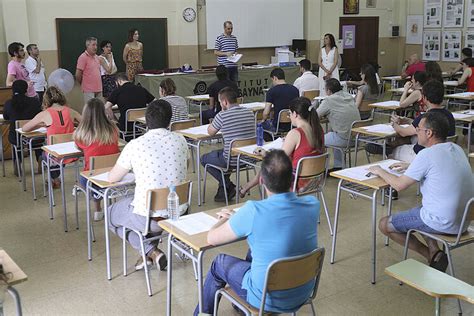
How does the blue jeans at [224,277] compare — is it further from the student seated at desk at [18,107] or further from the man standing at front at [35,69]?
the man standing at front at [35,69]

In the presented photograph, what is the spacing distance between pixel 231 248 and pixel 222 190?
4.43ft

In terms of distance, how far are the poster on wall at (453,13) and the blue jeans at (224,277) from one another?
13189 mm

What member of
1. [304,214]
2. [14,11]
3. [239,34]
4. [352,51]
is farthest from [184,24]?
[304,214]

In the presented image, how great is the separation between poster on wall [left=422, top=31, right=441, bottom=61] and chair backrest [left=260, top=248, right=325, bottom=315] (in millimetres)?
13827

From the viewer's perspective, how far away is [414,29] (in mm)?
15422

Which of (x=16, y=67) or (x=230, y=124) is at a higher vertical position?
(x=16, y=67)

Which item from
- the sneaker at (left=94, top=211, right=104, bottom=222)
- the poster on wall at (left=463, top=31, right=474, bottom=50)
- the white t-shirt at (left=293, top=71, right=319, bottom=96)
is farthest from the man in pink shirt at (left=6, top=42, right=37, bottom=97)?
the poster on wall at (left=463, top=31, right=474, bottom=50)

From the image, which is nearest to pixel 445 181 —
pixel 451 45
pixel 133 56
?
pixel 133 56

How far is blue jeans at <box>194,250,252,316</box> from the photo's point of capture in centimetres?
269

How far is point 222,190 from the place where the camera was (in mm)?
5707

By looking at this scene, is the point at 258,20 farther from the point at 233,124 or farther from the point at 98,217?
the point at 98,217

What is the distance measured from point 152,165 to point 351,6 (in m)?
12.3

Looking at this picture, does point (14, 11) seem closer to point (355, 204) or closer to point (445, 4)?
point (355, 204)

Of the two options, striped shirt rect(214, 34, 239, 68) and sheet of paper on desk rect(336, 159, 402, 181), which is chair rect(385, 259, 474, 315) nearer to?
sheet of paper on desk rect(336, 159, 402, 181)
